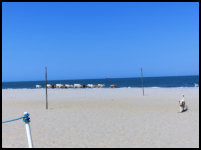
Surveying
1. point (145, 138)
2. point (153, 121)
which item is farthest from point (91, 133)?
point (153, 121)

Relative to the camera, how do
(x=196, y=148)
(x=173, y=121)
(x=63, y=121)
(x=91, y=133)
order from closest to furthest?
(x=196, y=148) < (x=91, y=133) < (x=173, y=121) < (x=63, y=121)

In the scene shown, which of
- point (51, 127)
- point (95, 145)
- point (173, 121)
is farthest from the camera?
point (173, 121)

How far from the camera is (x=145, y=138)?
7508 mm

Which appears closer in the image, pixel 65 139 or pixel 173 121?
pixel 65 139

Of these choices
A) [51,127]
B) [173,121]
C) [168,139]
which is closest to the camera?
[168,139]

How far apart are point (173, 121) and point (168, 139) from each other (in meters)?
3.27

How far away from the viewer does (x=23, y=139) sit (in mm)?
7680

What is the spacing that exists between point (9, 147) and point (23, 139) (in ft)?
2.90

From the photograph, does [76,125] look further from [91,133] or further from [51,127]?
[91,133]

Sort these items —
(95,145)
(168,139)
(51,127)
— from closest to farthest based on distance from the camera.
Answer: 1. (95,145)
2. (168,139)
3. (51,127)

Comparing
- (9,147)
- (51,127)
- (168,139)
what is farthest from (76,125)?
(168,139)

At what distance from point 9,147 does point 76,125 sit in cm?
364

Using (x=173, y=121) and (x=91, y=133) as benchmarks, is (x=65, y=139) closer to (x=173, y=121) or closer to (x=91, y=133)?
(x=91, y=133)

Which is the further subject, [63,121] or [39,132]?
[63,121]
